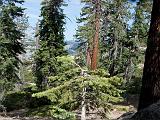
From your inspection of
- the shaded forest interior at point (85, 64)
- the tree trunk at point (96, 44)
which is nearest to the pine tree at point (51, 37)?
the shaded forest interior at point (85, 64)

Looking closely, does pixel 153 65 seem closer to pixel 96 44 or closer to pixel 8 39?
pixel 96 44

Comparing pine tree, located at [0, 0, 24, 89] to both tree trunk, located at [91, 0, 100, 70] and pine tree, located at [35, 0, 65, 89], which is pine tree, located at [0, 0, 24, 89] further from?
tree trunk, located at [91, 0, 100, 70]

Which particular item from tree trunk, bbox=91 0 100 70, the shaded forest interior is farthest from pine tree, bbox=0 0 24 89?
tree trunk, bbox=91 0 100 70

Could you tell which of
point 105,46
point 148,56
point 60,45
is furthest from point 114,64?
point 148,56

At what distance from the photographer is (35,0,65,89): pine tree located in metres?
41.2

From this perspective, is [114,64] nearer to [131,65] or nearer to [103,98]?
[131,65]

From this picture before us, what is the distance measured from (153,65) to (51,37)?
3530 cm

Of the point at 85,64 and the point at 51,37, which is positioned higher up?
the point at 51,37

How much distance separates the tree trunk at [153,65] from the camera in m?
6.75

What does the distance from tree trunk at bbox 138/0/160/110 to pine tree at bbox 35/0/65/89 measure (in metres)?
34.0

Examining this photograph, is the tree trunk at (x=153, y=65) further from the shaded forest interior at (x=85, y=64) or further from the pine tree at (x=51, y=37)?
the pine tree at (x=51, y=37)

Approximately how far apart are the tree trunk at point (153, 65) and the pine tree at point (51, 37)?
111 feet

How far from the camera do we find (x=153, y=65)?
6777mm

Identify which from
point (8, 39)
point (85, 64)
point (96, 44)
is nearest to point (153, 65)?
point (96, 44)
